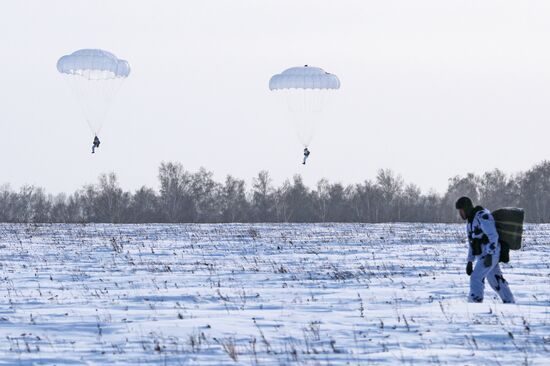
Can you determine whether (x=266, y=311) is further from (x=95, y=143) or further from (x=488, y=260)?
(x=95, y=143)

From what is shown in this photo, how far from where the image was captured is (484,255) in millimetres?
14070

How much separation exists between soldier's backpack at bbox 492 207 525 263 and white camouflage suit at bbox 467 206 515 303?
123 mm

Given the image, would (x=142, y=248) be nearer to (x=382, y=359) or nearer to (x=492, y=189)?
(x=382, y=359)

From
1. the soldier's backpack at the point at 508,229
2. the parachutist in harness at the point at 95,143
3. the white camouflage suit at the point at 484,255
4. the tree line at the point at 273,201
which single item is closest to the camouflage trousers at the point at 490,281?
the white camouflage suit at the point at 484,255

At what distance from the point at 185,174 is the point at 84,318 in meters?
121

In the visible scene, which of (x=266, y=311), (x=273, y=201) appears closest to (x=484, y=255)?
(x=266, y=311)

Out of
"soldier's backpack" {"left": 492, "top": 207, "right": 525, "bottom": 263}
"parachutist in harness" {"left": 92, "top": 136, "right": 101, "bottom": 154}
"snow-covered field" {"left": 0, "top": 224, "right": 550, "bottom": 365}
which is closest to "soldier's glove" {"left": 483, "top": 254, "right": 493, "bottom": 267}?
"soldier's backpack" {"left": 492, "top": 207, "right": 525, "bottom": 263}

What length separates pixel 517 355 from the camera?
9828 mm

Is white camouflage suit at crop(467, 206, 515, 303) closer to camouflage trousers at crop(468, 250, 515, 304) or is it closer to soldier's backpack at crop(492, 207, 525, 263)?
camouflage trousers at crop(468, 250, 515, 304)

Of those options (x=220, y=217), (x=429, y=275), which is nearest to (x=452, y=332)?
(x=429, y=275)

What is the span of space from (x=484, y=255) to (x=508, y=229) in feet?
1.84

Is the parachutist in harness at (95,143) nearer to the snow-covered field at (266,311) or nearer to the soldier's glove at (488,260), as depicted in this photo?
the snow-covered field at (266,311)

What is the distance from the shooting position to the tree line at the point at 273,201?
114 m

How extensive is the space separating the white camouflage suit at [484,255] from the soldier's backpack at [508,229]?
0.12m
